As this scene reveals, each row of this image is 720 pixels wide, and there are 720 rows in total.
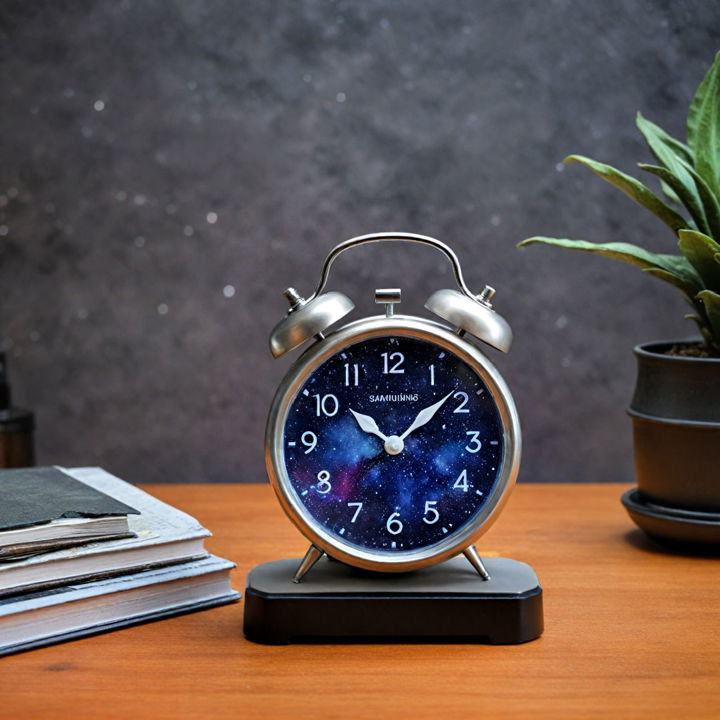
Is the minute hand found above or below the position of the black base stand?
above

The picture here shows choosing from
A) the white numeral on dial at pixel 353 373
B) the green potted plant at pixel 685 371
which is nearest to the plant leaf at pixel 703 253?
the green potted plant at pixel 685 371

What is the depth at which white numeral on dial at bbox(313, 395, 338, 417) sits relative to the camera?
34.0 inches

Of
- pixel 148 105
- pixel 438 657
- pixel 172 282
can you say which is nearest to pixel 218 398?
pixel 172 282

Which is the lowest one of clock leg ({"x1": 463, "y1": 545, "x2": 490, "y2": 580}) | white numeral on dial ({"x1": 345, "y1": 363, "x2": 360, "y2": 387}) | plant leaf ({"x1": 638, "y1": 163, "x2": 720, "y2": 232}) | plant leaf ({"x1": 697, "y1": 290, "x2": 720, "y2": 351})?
clock leg ({"x1": 463, "y1": 545, "x2": 490, "y2": 580})

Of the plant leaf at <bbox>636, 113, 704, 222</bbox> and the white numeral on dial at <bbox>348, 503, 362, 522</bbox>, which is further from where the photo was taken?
the plant leaf at <bbox>636, 113, 704, 222</bbox>

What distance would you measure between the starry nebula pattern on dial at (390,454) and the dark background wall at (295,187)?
593 mm

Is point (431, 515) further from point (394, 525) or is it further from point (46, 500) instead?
point (46, 500)

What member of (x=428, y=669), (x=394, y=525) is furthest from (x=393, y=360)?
(x=428, y=669)

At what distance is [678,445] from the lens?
1053 millimetres

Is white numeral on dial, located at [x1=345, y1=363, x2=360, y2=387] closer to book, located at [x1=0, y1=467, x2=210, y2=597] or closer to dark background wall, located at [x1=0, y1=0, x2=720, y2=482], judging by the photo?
book, located at [x1=0, y1=467, x2=210, y2=597]

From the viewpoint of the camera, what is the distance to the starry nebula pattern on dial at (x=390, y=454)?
86cm

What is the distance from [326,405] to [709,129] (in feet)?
1.79

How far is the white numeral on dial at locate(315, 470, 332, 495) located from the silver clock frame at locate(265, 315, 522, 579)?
0.07ft

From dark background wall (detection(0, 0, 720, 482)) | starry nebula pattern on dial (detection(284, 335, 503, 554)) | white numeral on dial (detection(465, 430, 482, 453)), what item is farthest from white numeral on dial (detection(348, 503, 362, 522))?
dark background wall (detection(0, 0, 720, 482))
